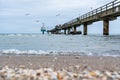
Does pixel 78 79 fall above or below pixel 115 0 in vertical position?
below

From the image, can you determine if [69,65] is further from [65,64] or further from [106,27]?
[106,27]

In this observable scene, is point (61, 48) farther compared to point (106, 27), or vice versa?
point (106, 27)

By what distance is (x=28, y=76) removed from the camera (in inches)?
174

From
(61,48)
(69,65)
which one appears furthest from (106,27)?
(69,65)

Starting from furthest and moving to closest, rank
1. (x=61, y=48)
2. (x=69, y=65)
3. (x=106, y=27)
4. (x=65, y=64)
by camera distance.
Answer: (x=106, y=27)
(x=61, y=48)
(x=65, y=64)
(x=69, y=65)

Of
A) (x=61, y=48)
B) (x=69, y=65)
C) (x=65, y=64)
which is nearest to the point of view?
(x=69, y=65)

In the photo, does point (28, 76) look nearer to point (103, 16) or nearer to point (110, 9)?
point (110, 9)

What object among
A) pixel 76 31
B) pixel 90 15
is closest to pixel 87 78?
pixel 90 15

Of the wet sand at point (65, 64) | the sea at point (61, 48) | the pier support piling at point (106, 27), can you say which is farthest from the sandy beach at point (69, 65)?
the pier support piling at point (106, 27)

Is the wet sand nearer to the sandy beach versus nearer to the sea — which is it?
the sandy beach

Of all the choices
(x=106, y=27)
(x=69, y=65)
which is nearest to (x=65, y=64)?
(x=69, y=65)

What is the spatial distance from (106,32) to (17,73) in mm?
35921

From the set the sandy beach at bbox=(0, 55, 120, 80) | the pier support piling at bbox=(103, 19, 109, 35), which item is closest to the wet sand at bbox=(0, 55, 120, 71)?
the sandy beach at bbox=(0, 55, 120, 80)

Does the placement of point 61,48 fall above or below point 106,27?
below
